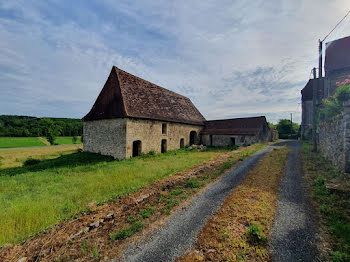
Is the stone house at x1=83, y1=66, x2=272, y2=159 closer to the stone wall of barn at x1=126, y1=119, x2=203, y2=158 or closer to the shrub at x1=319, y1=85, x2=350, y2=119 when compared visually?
the stone wall of barn at x1=126, y1=119, x2=203, y2=158

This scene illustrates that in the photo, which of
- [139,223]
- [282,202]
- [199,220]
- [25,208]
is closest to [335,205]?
[282,202]

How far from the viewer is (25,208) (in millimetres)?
4480

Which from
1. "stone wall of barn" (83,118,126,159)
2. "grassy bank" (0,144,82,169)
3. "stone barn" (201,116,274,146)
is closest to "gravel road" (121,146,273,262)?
"stone wall of barn" (83,118,126,159)

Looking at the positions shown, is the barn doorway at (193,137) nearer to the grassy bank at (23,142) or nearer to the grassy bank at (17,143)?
the grassy bank at (23,142)

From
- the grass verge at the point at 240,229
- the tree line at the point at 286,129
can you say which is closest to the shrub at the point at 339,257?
the grass verge at the point at 240,229

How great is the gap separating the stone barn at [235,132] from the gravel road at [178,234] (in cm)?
1677

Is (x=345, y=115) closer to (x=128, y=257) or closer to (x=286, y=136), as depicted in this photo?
(x=128, y=257)

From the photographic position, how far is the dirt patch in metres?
2.93

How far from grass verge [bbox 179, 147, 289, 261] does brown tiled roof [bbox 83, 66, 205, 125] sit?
10.5 meters

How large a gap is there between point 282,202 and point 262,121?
19.9 metres

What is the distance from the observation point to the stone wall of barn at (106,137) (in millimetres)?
12633

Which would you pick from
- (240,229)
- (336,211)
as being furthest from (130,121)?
(336,211)

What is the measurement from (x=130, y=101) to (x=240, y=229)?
1299 centimetres

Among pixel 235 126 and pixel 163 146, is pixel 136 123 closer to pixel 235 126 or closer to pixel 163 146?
pixel 163 146
